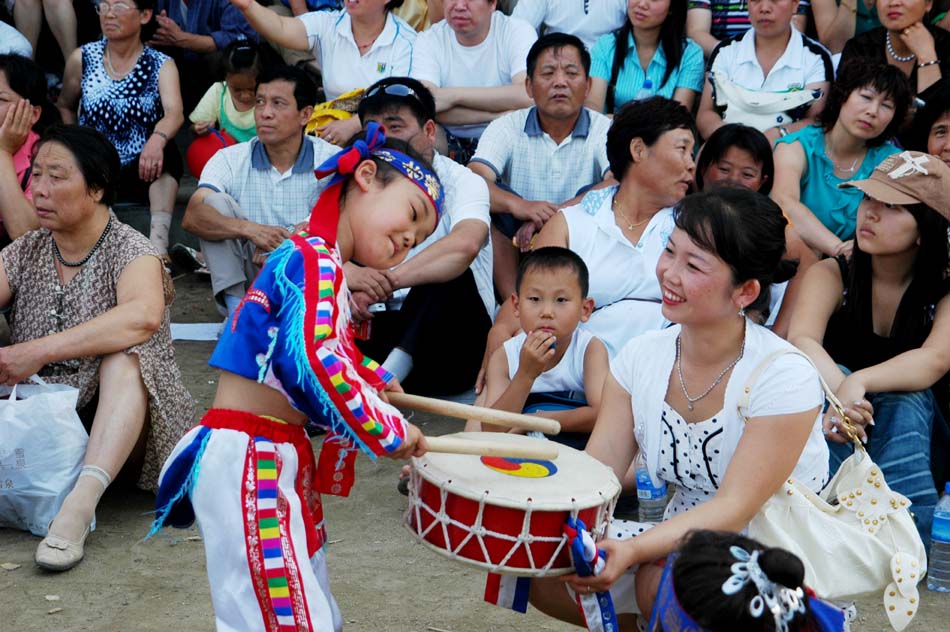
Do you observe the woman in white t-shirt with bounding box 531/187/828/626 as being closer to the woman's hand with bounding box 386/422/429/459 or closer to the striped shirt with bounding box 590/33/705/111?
the woman's hand with bounding box 386/422/429/459

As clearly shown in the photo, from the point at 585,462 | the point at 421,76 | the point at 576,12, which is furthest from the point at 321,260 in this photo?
the point at 576,12

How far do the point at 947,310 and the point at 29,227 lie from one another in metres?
3.65

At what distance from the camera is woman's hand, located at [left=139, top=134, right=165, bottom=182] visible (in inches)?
265

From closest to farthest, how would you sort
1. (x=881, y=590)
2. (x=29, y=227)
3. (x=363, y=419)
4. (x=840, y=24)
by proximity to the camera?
(x=363, y=419) → (x=881, y=590) → (x=29, y=227) → (x=840, y=24)

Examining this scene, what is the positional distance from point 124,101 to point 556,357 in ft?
11.6

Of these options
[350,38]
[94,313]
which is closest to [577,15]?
[350,38]

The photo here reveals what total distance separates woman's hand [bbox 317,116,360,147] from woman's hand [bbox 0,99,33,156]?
1476 mm

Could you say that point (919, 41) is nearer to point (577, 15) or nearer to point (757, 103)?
point (757, 103)

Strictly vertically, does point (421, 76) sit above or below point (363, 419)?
above

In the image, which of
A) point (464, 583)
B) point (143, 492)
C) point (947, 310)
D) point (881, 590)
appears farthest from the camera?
point (143, 492)

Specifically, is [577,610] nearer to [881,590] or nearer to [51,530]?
[881,590]

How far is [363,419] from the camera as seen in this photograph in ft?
8.57

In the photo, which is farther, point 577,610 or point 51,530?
point 51,530

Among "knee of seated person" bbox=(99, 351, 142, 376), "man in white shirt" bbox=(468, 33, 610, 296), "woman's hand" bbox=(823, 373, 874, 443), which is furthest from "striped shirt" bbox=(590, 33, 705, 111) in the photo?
"knee of seated person" bbox=(99, 351, 142, 376)
